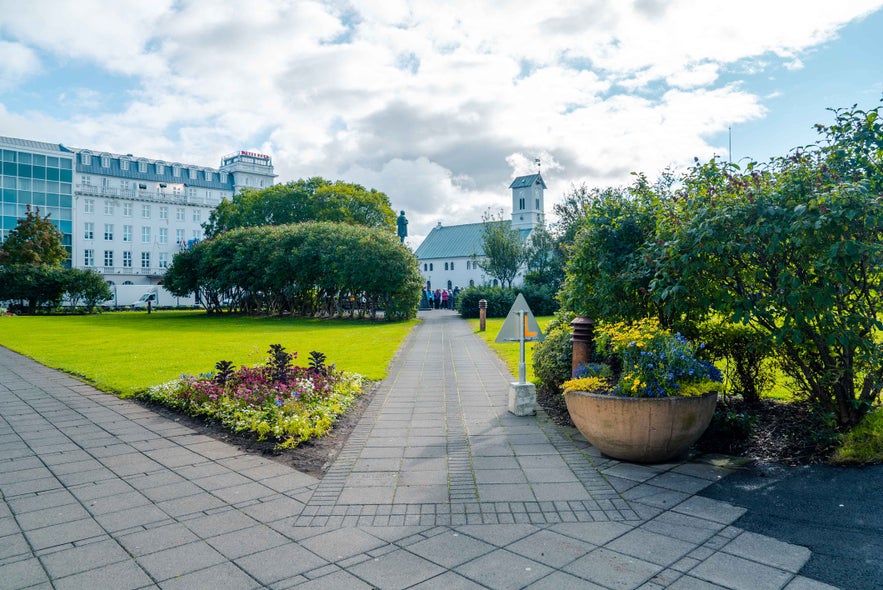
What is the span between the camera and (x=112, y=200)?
248ft

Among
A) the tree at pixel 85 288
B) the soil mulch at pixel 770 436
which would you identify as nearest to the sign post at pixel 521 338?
the soil mulch at pixel 770 436

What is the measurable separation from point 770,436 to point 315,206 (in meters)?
49.1

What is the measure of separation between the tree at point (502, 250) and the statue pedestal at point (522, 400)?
31.1 m

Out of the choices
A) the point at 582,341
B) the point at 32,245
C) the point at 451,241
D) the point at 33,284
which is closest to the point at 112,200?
the point at 32,245

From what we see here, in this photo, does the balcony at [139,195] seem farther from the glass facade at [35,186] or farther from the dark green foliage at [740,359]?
the dark green foliage at [740,359]

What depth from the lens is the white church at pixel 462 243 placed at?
92.1 metres

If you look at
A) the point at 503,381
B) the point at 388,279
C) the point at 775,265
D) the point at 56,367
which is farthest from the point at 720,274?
the point at 388,279

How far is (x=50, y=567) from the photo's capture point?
129 inches

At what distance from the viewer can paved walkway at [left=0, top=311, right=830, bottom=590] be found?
320 cm

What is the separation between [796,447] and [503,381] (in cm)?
552

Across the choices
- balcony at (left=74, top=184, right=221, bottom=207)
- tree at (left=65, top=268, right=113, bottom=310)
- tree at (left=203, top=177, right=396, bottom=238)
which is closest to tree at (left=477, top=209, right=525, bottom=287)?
tree at (left=203, top=177, right=396, bottom=238)

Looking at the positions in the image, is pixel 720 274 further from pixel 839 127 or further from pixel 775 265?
pixel 839 127

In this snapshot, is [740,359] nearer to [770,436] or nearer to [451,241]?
[770,436]

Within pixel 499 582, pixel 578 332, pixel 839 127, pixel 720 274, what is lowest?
pixel 499 582
